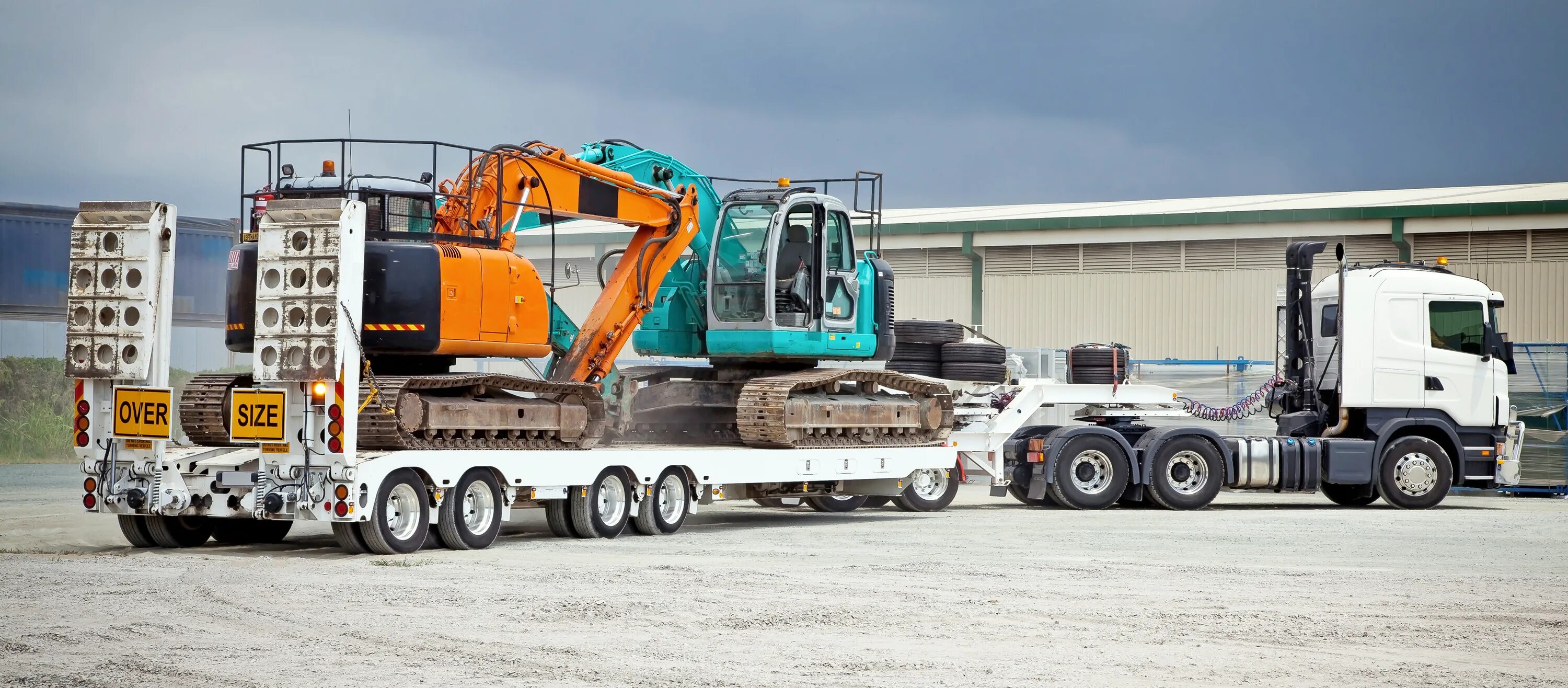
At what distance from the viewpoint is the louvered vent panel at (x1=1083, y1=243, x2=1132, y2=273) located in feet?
121

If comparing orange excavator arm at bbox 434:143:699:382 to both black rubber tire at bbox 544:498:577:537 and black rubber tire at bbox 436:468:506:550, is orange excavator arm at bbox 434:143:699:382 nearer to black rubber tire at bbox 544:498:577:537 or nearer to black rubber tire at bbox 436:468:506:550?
black rubber tire at bbox 544:498:577:537

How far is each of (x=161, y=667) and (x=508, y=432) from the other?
7062 mm

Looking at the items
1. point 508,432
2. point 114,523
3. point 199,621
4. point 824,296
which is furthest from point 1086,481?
point 199,621

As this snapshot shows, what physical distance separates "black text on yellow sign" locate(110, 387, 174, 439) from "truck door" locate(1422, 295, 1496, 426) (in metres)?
16.9

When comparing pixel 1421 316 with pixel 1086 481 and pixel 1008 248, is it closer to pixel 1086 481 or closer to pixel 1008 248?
pixel 1086 481

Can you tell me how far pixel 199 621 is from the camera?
10.3 metres

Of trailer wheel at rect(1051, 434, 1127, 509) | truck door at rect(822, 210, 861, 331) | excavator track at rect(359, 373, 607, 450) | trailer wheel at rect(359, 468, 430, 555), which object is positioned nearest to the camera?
trailer wheel at rect(359, 468, 430, 555)

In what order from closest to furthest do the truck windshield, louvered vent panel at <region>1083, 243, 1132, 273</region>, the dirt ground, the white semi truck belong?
the dirt ground < the white semi truck < the truck windshield < louvered vent panel at <region>1083, 243, 1132, 273</region>

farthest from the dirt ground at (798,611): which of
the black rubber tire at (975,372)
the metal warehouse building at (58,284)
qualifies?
the metal warehouse building at (58,284)

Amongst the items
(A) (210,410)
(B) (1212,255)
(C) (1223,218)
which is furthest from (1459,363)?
(A) (210,410)

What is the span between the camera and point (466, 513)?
589 inches

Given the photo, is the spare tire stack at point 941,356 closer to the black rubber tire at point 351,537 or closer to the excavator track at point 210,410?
the black rubber tire at point 351,537

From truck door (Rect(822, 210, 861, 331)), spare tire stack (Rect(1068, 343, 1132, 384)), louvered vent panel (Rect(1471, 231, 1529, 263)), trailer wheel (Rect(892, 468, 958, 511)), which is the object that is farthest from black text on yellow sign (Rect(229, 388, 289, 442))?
louvered vent panel (Rect(1471, 231, 1529, 263))

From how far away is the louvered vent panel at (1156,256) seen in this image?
1431 inches
